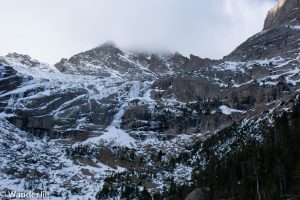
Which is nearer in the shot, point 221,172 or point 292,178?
point 292,178

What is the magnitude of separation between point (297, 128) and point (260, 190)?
37969 mm

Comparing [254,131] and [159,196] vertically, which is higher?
[254,131]

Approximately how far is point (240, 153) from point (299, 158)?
3287cm

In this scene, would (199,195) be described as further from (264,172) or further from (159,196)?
(159,196)

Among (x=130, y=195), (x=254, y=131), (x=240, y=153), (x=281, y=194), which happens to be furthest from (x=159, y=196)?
(x=281, y=194)

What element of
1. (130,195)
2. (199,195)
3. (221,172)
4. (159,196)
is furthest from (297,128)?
(130,195)

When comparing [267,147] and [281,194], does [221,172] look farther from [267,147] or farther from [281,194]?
[281,194]

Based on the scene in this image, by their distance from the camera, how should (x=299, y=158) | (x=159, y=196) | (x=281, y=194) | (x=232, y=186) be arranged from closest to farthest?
(x=281, y=194) → (x=299, y=158) → (x=232, y=186) → (x=159, y=196)

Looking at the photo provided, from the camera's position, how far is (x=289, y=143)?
152m

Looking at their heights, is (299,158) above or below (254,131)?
below

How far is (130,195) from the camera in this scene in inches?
7554

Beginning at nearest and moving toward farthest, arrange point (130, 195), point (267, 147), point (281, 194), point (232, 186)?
point (281, 194), point (232, 186), point (267, 147), point (130, 195)

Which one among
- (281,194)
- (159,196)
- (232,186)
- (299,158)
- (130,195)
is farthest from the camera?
(130,195)

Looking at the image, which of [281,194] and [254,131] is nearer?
[281,194]
